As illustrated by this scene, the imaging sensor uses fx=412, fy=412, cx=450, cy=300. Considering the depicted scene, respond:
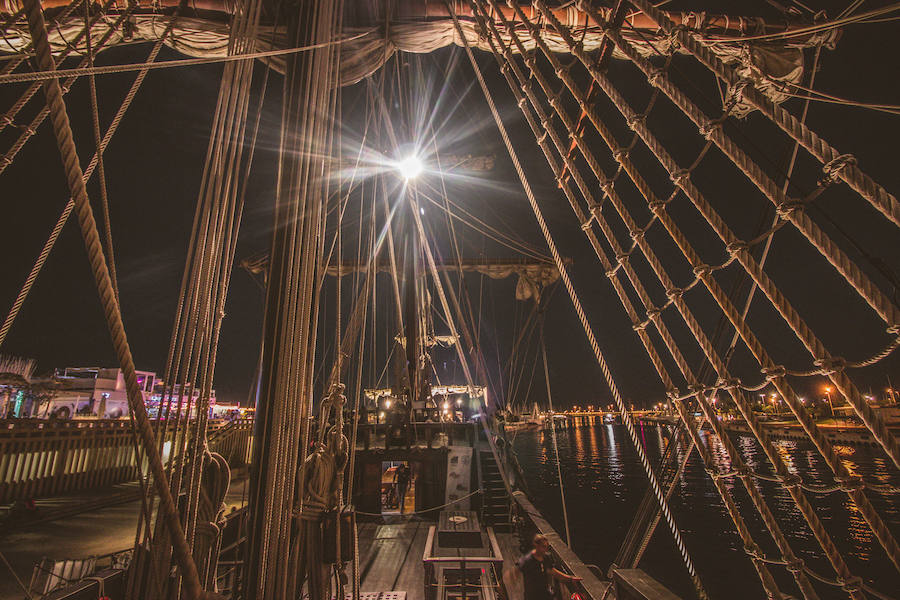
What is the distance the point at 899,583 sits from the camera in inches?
420

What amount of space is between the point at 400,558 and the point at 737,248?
6.38 m

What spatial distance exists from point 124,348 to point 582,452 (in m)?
45.6

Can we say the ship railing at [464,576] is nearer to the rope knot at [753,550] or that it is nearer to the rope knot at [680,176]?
the rope knot at [753,550]

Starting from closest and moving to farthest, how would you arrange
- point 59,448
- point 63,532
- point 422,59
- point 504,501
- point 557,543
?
1. point 557,543
2. point 63,532
3. point 504,501
4. point 59,448
5. point 422,59

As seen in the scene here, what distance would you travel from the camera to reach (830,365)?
1951 mm

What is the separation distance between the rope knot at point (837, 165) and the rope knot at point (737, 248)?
48cm

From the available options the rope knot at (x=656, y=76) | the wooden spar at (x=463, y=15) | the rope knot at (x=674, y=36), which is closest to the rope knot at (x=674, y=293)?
the rope knot at (x=656, y=76)

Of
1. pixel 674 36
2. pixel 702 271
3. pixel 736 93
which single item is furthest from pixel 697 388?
pixel 674 36

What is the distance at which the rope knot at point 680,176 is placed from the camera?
9.02ft

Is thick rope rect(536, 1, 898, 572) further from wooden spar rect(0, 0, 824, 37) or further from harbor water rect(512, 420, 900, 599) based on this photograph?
harbor water rect(512, 420, 900, 599)

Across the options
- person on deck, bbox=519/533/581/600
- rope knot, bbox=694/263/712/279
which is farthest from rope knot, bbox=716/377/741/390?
person on deck, bbox=519/533/581/600

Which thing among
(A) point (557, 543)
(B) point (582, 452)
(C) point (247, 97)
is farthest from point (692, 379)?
(B) point (582, 452)

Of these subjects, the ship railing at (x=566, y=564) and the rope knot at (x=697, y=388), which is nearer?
the rope knot at (x=697, y=388)

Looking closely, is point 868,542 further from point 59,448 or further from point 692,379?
point 59,448
